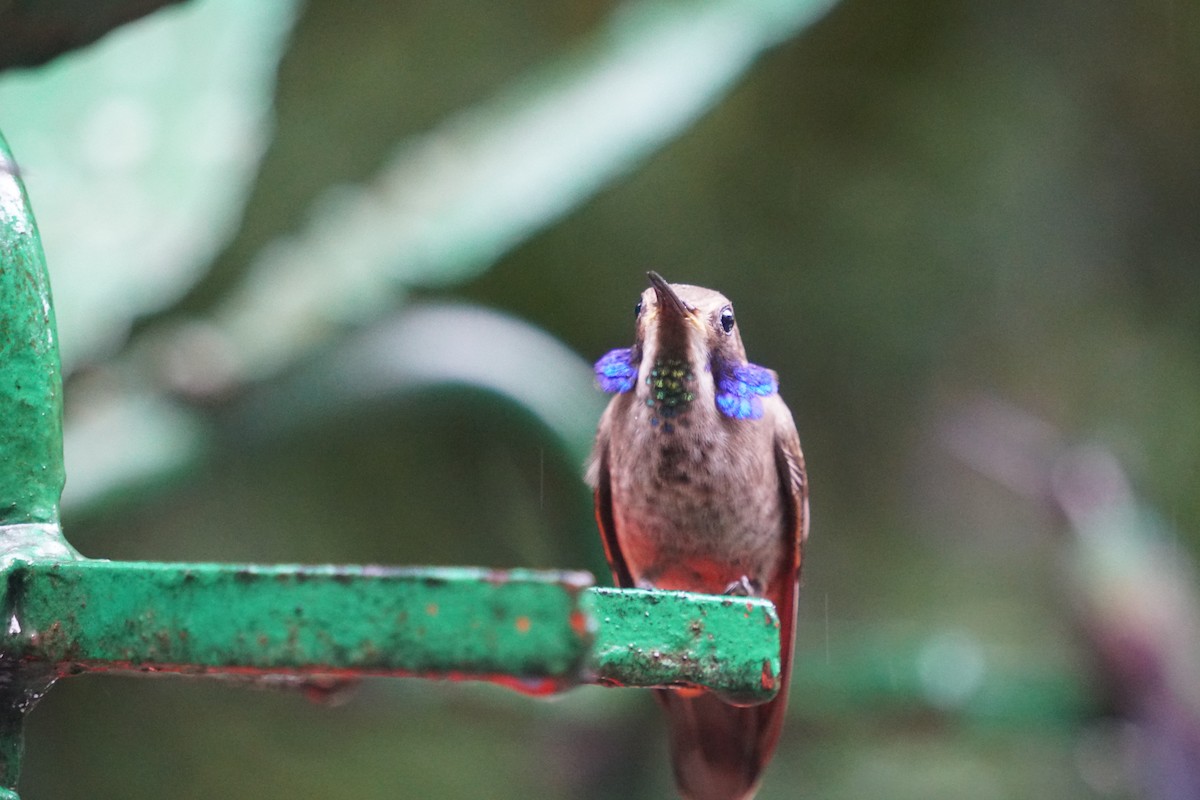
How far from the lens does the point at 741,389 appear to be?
2107 mm

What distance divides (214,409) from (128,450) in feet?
0.60

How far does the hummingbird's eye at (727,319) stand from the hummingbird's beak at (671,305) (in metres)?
0.07

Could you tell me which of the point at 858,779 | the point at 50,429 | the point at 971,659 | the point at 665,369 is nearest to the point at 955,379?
the point at 858,779

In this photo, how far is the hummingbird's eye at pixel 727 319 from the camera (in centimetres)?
190

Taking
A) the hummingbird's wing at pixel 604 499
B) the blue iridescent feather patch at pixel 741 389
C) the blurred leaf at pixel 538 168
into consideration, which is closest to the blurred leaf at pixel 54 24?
the blue iridescent feather patch at pixel 741 389

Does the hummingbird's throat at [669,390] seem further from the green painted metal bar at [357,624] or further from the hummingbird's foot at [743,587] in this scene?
the green painted metal bar at [357,624]

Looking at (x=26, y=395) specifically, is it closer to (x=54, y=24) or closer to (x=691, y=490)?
(x=54, y=24)

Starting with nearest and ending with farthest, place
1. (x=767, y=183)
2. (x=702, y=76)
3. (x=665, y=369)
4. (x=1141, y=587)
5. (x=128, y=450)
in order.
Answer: (x=665, y=369), (x=128, y=450), (x=702, y=76), (x=1141, y=587), (x=767, y=183)

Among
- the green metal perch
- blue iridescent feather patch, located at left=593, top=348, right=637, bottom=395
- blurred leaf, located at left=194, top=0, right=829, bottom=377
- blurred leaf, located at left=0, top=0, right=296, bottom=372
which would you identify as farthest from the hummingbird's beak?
blurred leaf, located at left=194, top=0, right=829, bottom=377

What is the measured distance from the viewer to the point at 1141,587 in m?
3.87

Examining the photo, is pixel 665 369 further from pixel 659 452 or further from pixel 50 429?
pixel 50 429

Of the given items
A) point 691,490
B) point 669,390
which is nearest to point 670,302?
point 669,390

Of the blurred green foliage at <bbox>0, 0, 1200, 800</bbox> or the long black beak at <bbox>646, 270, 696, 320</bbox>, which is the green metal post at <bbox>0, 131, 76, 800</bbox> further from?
the blurred green foliage at <bbox>0, 0, 1200, 800</bbox>

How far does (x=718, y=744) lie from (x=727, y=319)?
0.72 metres
